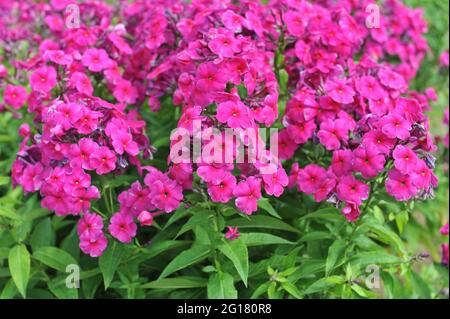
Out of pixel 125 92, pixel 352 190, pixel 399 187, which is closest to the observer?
pixel 399 187

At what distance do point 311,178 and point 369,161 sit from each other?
0.41 meters

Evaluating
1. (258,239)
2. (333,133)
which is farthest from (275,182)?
(333,133)

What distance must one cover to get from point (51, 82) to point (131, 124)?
1.90 feet

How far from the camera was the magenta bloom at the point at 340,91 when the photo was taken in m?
3.44

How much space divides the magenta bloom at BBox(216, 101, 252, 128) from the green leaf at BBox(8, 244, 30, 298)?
1258mm

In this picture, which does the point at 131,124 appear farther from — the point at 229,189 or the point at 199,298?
the point at 199,298

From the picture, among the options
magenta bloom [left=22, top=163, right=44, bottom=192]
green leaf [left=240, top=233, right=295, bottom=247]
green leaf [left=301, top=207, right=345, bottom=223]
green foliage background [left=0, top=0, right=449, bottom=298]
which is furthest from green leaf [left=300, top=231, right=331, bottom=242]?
magenta bloom [left=22, top=163, right=44, bottom=192]

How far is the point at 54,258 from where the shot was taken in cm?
346

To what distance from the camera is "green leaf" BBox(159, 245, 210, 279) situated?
3.20 meters

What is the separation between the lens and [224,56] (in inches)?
123

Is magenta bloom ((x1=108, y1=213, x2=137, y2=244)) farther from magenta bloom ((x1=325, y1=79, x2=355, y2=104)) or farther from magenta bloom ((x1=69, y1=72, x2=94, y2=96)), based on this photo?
magenta bloom ((x1=325, y1=79, x2=355, y2=104))

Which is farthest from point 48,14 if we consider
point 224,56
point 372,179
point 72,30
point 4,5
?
point 372,179

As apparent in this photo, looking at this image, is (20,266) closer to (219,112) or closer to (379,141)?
(219,112)

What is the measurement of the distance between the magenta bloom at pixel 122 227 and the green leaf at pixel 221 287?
0.45 m
